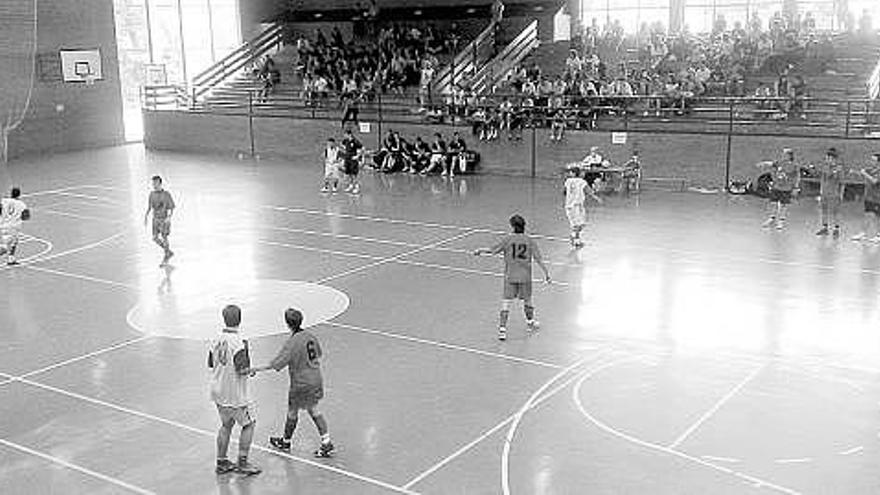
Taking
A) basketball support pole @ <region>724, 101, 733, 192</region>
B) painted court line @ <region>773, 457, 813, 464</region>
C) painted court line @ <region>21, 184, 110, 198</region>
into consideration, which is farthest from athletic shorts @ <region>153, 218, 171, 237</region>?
basketball support pole @ <region>724, 101, 733, 192</region>

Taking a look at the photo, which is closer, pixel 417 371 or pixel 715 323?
pixel 417 371

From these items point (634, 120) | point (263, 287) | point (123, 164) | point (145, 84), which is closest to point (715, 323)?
point (263, 287)

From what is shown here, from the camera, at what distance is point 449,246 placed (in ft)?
65.4

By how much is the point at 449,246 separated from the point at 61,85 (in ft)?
84.7

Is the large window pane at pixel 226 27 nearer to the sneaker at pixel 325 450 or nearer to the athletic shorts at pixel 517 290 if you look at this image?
the athletic shorts at pixel 517 290

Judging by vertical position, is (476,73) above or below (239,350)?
above

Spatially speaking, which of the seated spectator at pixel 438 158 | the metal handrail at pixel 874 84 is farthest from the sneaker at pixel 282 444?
the metal handrail at pixel 874 84

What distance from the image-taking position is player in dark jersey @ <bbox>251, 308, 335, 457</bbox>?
926 cm

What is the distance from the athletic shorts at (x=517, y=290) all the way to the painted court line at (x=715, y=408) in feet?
10.5

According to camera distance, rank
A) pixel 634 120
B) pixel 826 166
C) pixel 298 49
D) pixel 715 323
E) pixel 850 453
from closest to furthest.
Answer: pixel 850 453, pixel 715 323, pixel 826 166, pixel 634 120, pixel 298 49

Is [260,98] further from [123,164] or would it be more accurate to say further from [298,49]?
[123,164]

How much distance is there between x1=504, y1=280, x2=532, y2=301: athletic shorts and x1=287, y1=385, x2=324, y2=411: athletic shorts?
4628 millimetres

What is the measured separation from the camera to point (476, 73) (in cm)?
3572

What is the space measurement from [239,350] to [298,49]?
35454 mm
